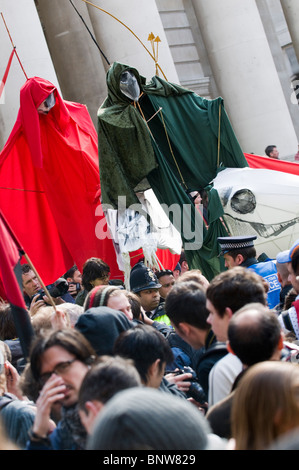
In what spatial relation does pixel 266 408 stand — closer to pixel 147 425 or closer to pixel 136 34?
pixel 147 425

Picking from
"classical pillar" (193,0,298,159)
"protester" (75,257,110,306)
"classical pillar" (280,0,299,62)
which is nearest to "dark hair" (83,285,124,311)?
"protester" (75,257,110,306)

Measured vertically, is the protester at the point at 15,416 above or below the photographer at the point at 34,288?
below

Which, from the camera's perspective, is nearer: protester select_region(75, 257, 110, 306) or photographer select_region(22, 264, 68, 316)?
protester select_region(75, 257, 110, 306)

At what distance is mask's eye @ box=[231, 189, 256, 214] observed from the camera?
7534 millimetres

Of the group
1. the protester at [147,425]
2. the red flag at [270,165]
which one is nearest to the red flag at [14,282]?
the protester at [147,425]

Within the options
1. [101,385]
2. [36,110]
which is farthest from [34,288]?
[101,385]

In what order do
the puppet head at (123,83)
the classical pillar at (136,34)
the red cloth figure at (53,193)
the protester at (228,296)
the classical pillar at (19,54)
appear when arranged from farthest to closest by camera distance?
the classical pillar at (136,34) < the classical pillar at (19,54) < the red cloth figure at (53,193) < the puppet head at (123,83) < the protester at (228,296)

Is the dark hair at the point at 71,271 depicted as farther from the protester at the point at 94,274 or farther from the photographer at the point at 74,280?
the protester at the point at 94,274

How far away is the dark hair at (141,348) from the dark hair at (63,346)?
230 mm

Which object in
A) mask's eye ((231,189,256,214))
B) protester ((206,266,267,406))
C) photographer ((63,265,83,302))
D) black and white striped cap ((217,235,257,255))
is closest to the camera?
protester ((206,266,267,406))

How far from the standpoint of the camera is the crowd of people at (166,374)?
199 centimetres

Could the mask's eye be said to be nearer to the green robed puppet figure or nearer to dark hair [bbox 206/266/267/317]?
the green robed puppet figure

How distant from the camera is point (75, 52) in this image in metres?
13.1

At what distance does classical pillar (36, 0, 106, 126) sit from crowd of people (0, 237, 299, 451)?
8271 mm
